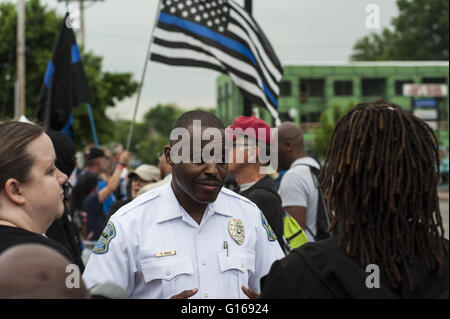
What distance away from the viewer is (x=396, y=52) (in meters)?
70.9

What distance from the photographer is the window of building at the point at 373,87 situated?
2440 inches

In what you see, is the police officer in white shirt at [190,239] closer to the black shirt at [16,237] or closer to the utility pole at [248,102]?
the black shirt at [16,237]

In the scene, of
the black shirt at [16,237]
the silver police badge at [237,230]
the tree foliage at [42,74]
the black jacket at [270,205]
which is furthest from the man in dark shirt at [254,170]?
the tree foliage at [42,74]

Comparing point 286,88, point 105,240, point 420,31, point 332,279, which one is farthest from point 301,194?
point 420,31

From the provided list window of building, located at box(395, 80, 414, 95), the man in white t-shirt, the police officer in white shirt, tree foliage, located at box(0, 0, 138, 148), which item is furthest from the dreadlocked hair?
window of building, located at box(395, 80, 414, 95)

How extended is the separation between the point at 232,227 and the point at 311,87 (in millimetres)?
60877

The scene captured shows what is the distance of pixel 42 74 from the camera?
30047 mm

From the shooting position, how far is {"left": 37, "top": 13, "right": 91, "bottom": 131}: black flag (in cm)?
786

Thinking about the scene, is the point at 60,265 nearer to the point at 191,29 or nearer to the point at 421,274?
the point at 421,274

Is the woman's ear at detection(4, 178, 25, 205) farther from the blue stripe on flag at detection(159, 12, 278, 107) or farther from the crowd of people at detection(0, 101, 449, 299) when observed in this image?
the blue stripe on flag at detection(159, 12, 278, 107)

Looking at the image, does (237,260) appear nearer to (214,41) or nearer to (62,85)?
(214,41)

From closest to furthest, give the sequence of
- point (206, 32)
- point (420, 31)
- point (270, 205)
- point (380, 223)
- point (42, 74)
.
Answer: point (380, 223)
point (270, 205)
point (206, 32)
point (42, 74)
point (420, 31)

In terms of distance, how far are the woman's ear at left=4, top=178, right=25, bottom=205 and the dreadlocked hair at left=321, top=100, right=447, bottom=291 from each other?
4.21ft
